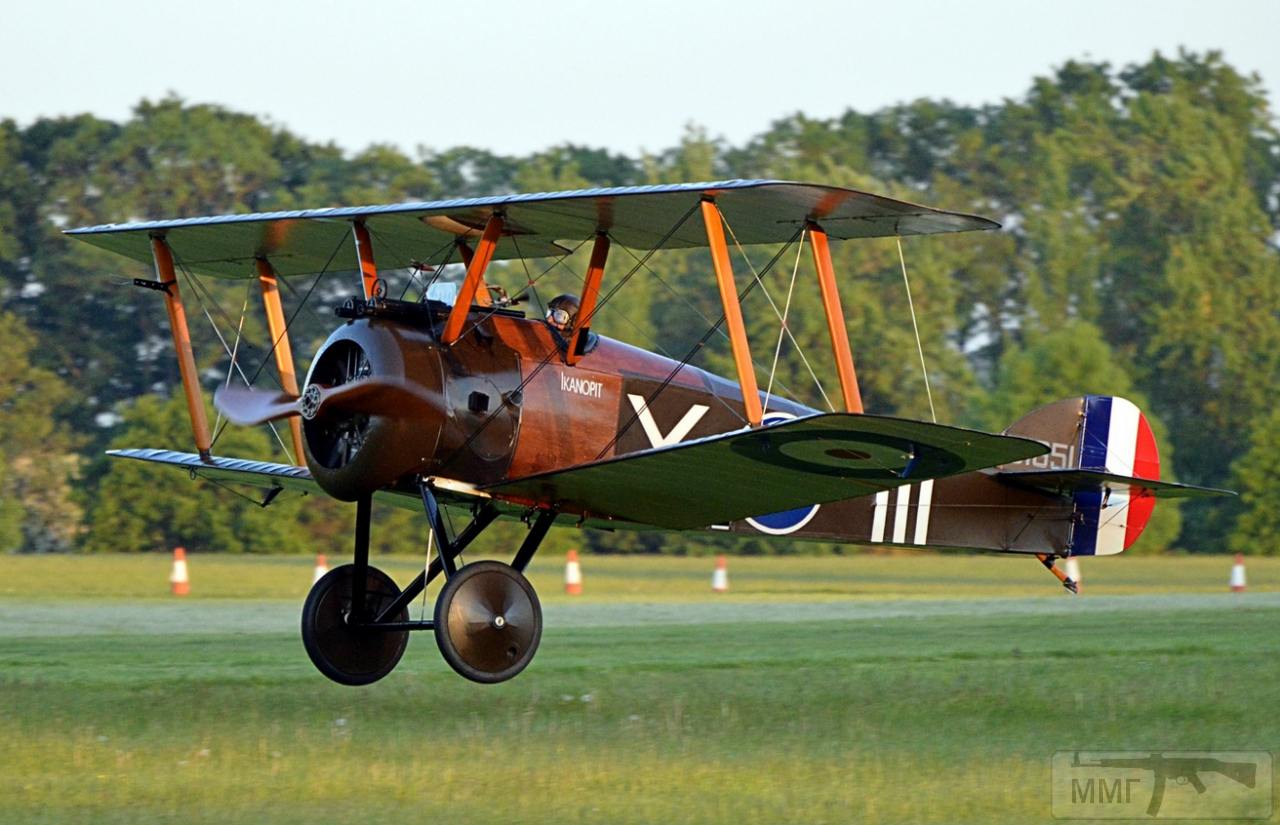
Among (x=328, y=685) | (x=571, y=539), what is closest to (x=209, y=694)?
(x=328, y=685)

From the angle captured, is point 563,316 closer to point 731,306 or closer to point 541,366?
point 541,366

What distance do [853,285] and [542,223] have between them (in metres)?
42.1

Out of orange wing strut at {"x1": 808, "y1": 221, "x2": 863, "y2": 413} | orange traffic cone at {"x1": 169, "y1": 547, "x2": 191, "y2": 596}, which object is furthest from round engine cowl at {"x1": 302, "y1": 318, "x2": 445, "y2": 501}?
orange traffic cone at {"x1": 169, "y1": 547, "x2": 191, "y2": 596}

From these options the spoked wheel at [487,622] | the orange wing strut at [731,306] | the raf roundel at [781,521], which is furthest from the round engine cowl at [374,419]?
the raf roundel at [781,521]

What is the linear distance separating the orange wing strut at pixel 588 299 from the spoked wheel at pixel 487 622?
5.22 feet

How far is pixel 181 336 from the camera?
45.0ft

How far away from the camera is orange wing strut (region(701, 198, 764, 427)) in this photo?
10.7 metres

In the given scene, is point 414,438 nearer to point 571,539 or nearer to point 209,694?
point 209,694

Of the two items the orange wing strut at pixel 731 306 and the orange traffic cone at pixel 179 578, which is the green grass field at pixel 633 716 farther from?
the orange traffic cone at pixel 179 578

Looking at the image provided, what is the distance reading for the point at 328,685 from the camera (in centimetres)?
1347

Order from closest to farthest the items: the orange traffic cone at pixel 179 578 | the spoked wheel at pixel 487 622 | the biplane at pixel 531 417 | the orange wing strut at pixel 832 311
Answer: the biplane at pixel 531 417, the spoked wheel at pixel 487 622, the orange wing strut at pixel 832 311, the orange traffic cone at pixel 179 578

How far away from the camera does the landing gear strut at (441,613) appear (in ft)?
36.1

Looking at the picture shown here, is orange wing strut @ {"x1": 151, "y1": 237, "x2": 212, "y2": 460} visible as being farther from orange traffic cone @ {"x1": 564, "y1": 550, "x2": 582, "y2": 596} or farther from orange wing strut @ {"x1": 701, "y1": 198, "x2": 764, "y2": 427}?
orange traffic cone @ {"x1": 564, "y1": 550, "x2": 582, "y2": 596}

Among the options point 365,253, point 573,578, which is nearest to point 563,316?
point 365,253
